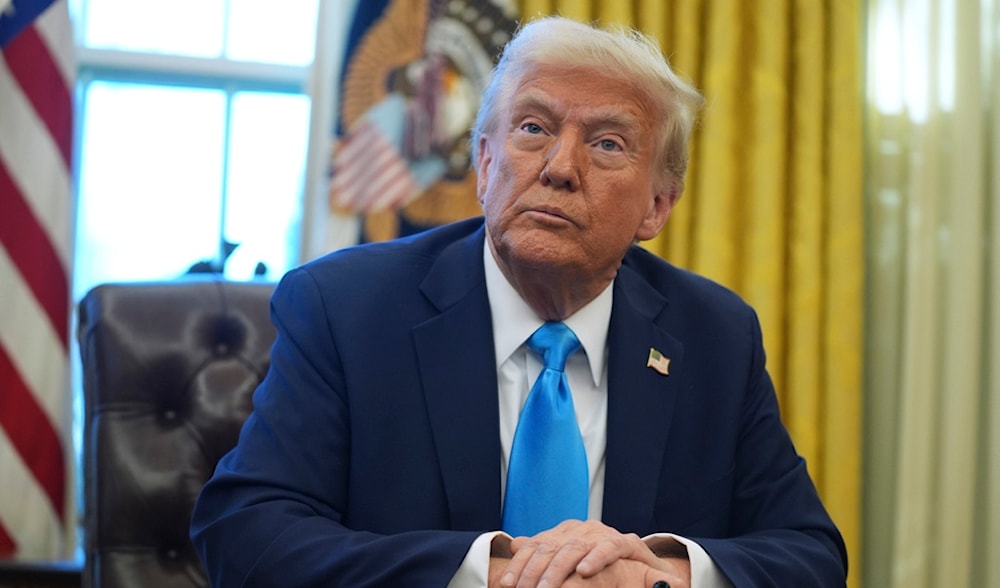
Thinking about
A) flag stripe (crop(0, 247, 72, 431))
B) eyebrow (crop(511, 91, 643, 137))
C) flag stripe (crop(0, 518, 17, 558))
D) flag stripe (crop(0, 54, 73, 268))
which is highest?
A: eyebrow (crop(511, 91, 643, 137))

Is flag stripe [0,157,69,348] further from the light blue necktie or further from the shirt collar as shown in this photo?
the light blue necktie

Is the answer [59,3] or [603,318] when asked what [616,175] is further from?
[59,3]

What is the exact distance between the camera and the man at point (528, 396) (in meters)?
1.68

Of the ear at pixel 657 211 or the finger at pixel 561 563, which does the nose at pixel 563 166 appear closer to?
the ear at pixel 657 211

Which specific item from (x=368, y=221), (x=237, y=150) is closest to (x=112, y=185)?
(x=237, y=150)

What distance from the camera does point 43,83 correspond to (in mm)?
2887

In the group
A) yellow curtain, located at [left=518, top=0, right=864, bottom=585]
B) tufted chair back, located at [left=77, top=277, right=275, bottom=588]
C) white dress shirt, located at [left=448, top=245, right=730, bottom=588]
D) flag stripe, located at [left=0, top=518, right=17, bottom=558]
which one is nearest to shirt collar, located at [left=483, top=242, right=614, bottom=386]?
white dress shirt, located at [left=448, top=245, right=730, bottom=588]

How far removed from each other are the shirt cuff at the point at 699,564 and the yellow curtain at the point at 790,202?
1.58 meters

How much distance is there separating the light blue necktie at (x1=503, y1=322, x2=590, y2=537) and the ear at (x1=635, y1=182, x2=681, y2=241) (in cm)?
40

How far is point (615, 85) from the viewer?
6.43 ft

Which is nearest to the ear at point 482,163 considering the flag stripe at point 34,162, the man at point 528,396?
the man at point 528,396

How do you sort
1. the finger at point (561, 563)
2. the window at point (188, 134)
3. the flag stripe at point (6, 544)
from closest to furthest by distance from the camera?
the finger at point (561, 563) → the flag stripe at point (6, 544) → the window at point (188, 134)

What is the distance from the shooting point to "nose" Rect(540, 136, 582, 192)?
74.1 inches

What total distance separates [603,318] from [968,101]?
1798 mm
